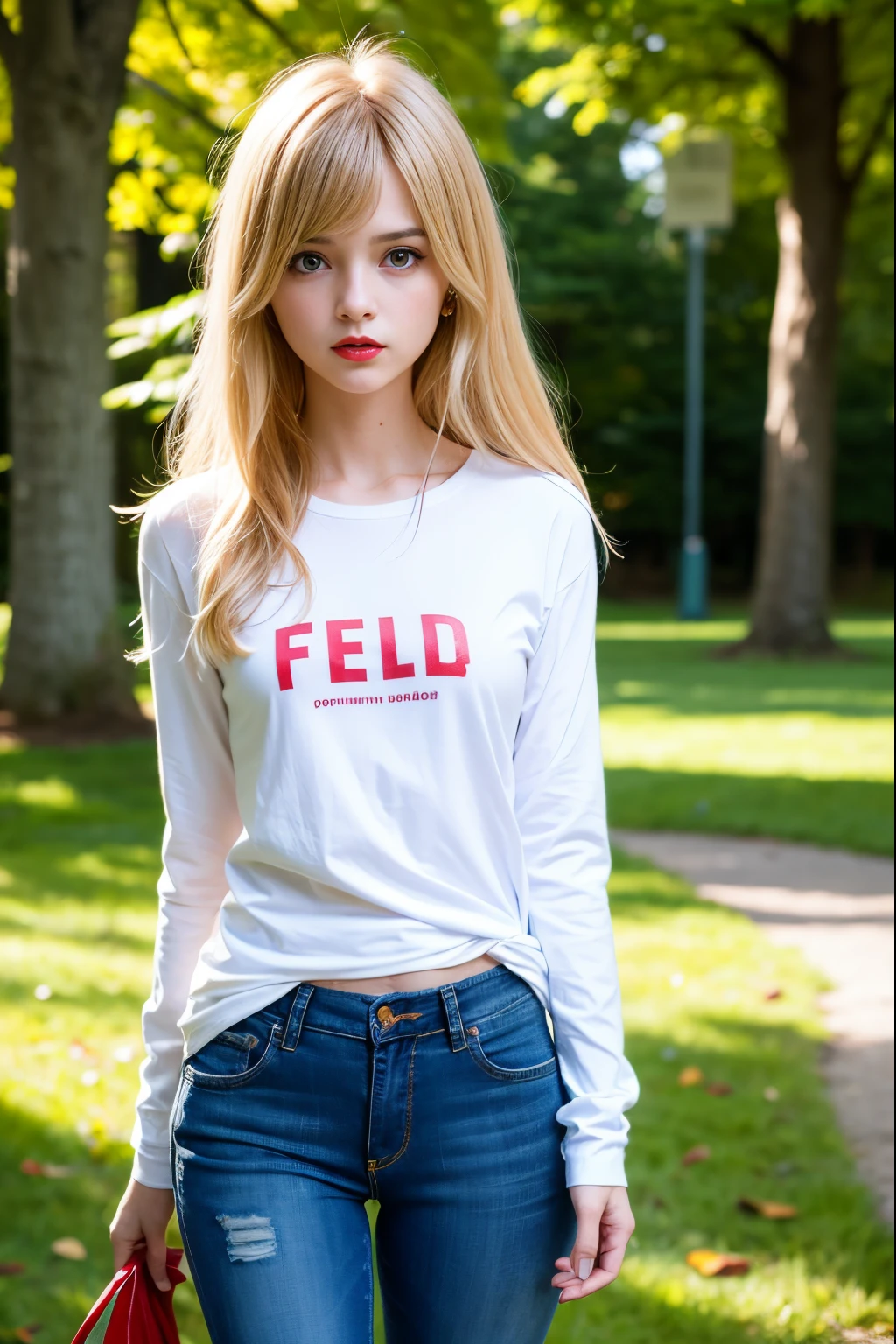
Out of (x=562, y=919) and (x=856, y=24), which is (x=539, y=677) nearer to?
(x=562, y=919)

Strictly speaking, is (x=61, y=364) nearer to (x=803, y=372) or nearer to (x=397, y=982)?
(x=397, y=982)

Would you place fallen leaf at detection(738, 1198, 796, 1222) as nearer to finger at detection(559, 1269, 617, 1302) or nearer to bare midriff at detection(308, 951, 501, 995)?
finger at detection(559, 1269, 617, 1302)

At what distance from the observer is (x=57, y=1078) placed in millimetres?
4629

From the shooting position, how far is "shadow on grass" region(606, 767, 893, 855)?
8.13 meters

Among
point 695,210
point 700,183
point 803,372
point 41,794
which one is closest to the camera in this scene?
point 41,794

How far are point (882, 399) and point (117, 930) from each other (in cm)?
2709

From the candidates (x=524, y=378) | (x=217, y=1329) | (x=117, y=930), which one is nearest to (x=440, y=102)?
(x=524, y=378)

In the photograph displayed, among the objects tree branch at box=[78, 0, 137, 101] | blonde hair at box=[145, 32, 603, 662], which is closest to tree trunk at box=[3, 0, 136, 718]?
tree branch at box=[78, 0, 137, 101]

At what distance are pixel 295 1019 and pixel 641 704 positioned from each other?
1181 cm

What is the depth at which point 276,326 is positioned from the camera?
2072 millimetres

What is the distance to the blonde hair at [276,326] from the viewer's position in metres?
1.83

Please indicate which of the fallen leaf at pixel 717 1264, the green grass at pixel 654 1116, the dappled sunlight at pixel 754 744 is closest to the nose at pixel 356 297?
the green grass at pixel 654 1116

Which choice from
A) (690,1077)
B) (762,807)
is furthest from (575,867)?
(762,807)

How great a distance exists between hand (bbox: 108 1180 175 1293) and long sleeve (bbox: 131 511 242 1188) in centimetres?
3
